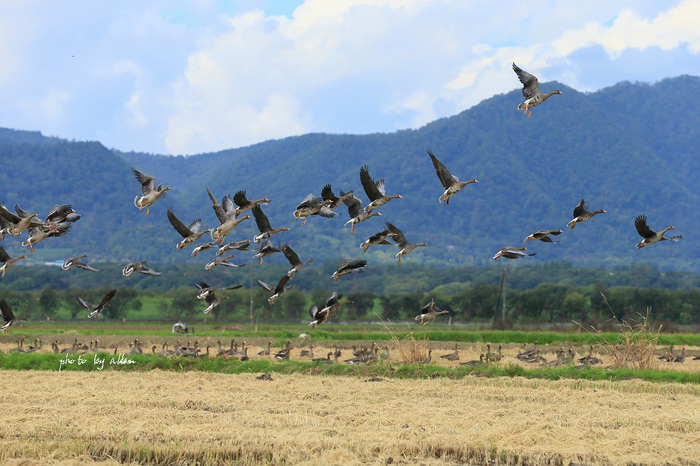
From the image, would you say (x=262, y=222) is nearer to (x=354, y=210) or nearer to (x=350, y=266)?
(x=354, y=210)

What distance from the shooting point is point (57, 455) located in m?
12.9

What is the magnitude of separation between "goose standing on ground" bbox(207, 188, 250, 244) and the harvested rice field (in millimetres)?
3980

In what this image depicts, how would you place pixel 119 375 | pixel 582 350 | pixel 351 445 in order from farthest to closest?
pixel 582 350 < pixel 119 375 < pixel 351 445

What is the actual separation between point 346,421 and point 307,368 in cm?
890

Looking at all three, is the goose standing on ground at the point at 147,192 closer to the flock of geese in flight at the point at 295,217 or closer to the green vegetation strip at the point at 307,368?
the flock of geese in flight at the point at 295,217

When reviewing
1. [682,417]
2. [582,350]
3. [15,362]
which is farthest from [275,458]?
[582,350]

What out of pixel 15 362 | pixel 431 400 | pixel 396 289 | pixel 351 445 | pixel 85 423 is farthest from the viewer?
pixel 396 289

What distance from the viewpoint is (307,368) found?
81.7ft

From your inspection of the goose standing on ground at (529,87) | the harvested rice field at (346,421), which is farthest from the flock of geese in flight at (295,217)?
the harvested rice field at (346,421)

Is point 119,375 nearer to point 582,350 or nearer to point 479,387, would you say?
point 479,387

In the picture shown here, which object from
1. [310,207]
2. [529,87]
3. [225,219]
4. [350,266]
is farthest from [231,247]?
[529,87]

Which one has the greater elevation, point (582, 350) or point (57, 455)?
point (57, 455)

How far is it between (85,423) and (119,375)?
866cm

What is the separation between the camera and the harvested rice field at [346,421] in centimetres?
1313
